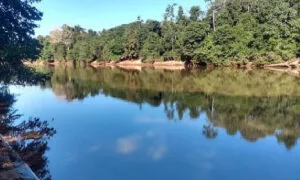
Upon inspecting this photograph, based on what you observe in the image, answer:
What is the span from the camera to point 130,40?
67312 mm

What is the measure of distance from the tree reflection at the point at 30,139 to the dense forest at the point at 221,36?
24.6m

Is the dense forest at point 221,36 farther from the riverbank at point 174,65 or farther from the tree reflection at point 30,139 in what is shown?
the tree reflection at point 30,139

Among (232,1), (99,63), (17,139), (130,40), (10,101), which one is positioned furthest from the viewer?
(99,63)

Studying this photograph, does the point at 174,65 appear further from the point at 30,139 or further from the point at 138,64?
the point at 30,139

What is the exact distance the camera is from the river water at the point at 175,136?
842cm

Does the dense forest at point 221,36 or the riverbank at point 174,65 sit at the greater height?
the dense forest at point 221,36

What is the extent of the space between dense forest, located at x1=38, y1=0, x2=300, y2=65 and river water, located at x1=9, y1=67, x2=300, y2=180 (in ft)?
73.7

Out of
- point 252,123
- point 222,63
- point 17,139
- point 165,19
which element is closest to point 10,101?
point 17,139

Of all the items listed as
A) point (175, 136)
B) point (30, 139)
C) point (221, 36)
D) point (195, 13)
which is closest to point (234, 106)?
point (175, 136)

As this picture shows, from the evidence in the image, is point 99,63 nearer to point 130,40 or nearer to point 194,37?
point 130,40

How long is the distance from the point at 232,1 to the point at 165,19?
18.5m

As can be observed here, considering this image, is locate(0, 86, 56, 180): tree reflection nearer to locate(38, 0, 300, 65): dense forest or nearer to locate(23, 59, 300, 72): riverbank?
locate(23, 59, 300, 72): riverbank

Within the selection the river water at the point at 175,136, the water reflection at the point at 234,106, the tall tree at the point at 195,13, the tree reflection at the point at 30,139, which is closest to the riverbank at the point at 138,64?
the tall tree at the point at 195,13

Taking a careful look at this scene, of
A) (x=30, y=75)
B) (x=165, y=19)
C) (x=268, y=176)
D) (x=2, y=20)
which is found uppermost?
(x=165, y=19)
